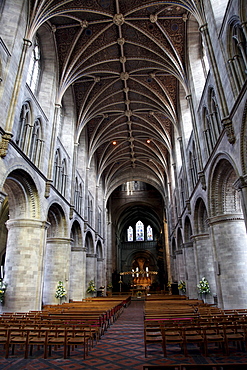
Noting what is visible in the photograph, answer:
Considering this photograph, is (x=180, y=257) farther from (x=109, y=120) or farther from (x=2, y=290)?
(x=2, y=290)

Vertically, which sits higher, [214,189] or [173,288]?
[214,189]

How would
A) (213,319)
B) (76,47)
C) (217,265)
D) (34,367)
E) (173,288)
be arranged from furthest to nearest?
(173,288) → (76,47) → (217,265) → (213,319) → (34,367)

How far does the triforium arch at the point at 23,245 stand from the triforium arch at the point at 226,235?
853cm

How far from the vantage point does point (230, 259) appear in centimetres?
1180

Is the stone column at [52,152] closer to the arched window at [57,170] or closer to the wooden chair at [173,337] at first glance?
the arched window at [57,170]

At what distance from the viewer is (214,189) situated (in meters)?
13.4

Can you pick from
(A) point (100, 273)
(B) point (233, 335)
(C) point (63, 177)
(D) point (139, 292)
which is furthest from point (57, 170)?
(D) point (139, 292)

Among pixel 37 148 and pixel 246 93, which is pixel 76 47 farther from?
pixel 246 93

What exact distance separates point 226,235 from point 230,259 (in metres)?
1.07

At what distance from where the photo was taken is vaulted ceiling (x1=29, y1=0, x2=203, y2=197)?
16609mm

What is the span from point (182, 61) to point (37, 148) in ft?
37.4

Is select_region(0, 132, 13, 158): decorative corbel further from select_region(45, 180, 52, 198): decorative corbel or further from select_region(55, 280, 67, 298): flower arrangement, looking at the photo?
select_region(55, 280, 67, 298): flower arrangement

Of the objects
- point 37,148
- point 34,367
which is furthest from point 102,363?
point 37,148

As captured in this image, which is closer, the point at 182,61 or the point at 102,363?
the point at 102,363
